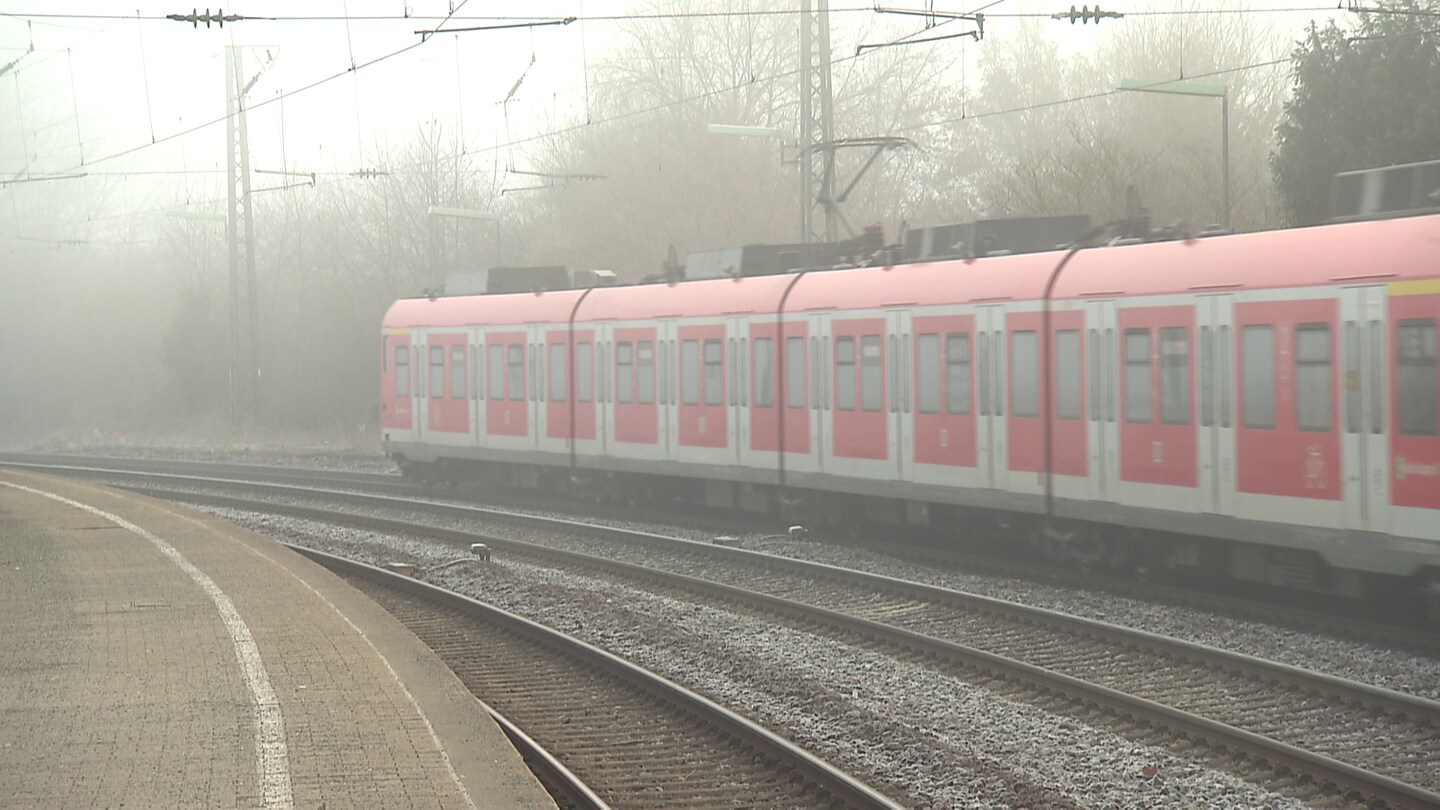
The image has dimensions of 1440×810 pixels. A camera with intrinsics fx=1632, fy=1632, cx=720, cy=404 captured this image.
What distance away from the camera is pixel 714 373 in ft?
70.3

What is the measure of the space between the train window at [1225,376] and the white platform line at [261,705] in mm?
7998

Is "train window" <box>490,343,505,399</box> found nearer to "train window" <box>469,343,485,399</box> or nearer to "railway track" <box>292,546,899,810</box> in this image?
"train window" <box>469,343,485,399</box>

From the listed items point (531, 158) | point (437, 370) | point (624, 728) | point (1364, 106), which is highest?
point (531, 158)

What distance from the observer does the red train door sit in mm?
12031

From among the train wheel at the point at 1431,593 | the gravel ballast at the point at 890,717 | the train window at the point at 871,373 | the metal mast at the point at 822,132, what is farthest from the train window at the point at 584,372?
the train wheel at the point at 1431,593

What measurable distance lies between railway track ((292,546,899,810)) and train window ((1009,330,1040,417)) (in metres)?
5.60

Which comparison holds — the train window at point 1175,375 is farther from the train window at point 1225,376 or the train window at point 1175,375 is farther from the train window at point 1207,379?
the train window at point 1225,376

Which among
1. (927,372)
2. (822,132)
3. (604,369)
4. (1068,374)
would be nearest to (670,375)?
(604,369)

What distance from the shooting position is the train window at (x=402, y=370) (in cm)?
2900

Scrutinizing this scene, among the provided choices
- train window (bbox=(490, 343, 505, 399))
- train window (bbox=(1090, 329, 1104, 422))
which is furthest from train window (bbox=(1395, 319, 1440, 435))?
train window (bbox=(490, 343, 505, 399))

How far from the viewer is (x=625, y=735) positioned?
9.73 meters

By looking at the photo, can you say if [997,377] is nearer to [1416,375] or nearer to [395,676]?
[1416,375]

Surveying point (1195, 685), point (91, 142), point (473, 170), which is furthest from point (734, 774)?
point (91, 142)

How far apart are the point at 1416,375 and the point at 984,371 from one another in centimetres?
547
